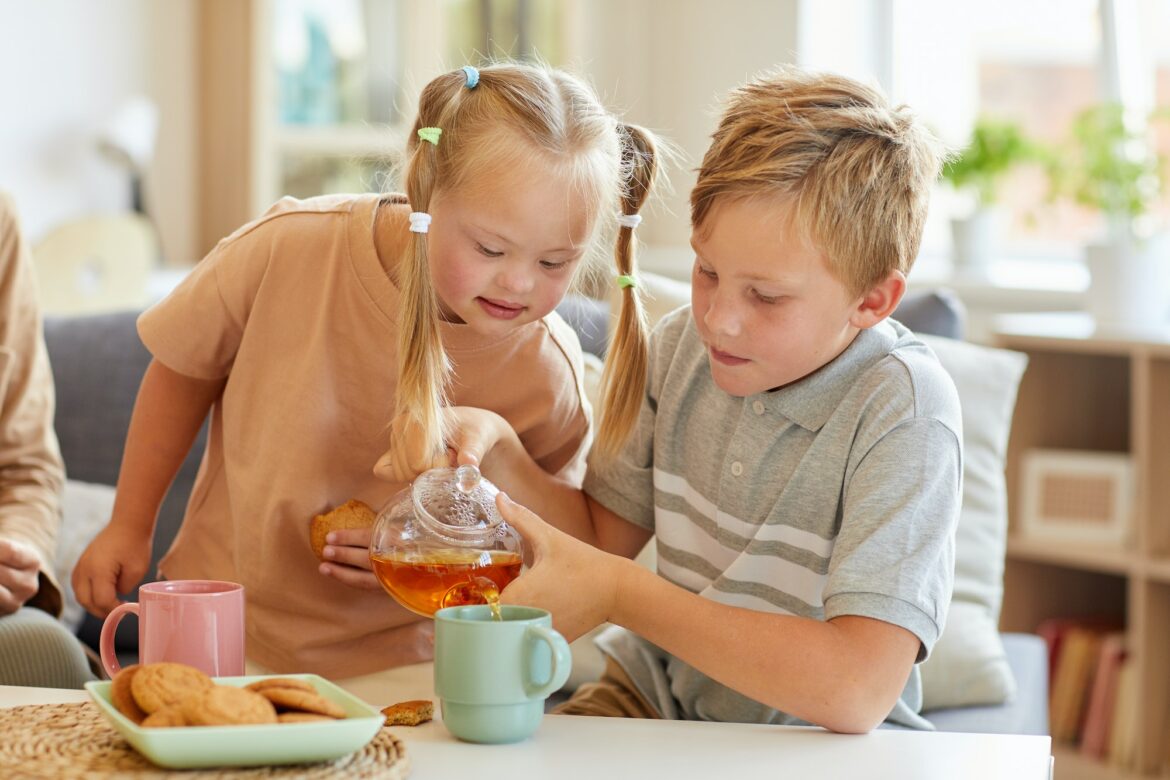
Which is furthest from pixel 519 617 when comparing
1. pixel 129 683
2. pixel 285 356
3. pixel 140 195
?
pixel 140 195

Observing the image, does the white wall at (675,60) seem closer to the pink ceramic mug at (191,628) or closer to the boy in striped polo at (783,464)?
the boy in striped polo at (783,464)

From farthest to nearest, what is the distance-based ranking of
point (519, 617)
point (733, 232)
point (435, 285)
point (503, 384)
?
point (503, 384)
point (435, 285)
point (733, 232)
point (519, 617)

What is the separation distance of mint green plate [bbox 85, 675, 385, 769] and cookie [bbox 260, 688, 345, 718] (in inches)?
0.5

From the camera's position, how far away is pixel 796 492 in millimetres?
1155

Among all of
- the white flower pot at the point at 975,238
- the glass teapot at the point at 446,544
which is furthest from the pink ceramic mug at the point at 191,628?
the white flower pot at the point at 975,238

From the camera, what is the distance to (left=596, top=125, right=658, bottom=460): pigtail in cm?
126

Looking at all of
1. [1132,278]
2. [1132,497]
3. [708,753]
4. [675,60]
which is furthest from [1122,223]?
[708,753]

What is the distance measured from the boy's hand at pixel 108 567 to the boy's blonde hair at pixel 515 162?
40 cm

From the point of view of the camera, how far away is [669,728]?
0.96 meters

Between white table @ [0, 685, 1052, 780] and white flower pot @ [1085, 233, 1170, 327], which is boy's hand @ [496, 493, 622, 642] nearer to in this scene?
white table @ [0, 685, 1052, 780]

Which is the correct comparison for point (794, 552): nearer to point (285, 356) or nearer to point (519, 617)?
point (519, 617)

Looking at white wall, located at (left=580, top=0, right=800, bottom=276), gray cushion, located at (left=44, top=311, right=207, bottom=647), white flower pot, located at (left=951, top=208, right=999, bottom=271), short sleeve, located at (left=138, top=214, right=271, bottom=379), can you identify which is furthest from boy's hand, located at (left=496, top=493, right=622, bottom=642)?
white wall, located at (left=580, top=0, right=800, bottom=276)

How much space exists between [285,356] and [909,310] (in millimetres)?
866

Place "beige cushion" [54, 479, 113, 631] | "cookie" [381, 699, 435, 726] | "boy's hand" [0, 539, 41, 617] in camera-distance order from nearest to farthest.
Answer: "cookie" [381, 699, 435, 726] < "boy's hand" [0, 539, 41, 617] < "beige cushion" [54, 479, 113, 631]
